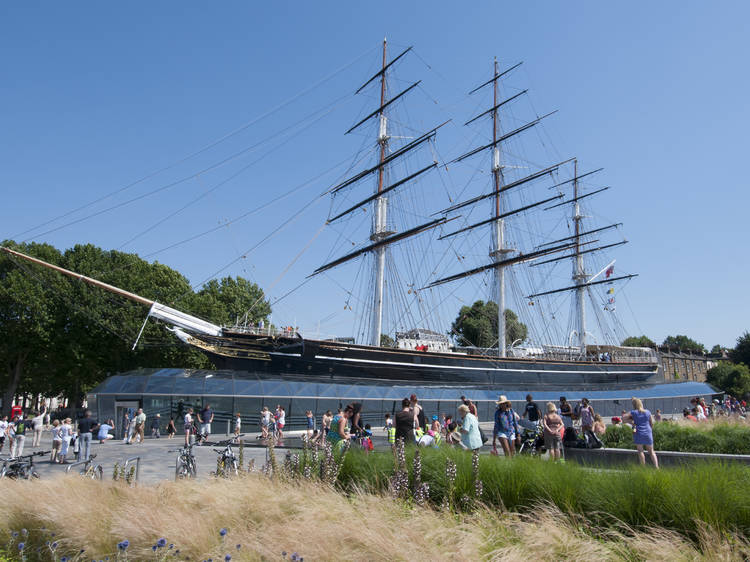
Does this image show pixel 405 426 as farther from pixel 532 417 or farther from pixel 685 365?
pixel 685 365

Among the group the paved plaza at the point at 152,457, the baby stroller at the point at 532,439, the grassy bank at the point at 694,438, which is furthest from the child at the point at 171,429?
the grassy bank at the point at 694,438

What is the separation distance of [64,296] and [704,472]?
127ft

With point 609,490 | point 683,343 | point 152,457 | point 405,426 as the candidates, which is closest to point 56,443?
point 152,457

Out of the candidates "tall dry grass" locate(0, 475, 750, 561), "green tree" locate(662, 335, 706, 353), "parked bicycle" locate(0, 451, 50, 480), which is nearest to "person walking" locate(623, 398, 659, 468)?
"tall dry grass" locate(0, 475, 750, 561)

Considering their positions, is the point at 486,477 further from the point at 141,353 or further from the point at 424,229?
the point at 141,353

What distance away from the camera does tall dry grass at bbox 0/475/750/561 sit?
445cm

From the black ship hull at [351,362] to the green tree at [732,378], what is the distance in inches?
2000

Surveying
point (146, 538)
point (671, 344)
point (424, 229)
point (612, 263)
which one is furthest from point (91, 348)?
point (671, 344)

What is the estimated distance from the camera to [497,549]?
14.6 feet

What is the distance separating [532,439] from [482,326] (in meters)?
55.0

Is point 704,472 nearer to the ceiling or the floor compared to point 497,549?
nearer to the ceiling

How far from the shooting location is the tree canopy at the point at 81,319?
3409cm

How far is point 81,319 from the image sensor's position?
3581cm

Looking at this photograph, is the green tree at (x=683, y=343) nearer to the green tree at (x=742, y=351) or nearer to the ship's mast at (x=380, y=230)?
the green tree at (x=742, y=351)
